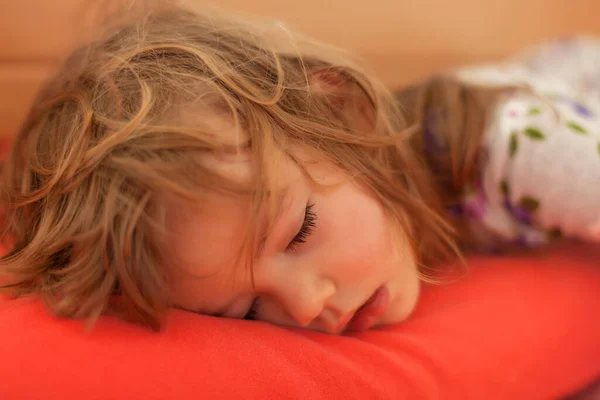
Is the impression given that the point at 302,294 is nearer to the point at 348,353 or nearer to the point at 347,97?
the point at 348,353

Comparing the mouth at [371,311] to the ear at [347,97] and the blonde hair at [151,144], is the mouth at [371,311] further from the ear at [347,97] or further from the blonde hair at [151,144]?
the ear at [347,97]

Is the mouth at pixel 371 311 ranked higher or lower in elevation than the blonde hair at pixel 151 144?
lower

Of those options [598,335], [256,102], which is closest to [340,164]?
[256,102]

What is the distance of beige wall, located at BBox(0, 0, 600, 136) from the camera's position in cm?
119

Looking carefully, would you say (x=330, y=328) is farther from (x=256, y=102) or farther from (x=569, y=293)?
(x=569, y=293)

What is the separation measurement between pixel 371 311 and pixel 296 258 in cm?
12

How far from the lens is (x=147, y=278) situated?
1.95ft

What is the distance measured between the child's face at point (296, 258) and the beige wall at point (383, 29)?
629 mm

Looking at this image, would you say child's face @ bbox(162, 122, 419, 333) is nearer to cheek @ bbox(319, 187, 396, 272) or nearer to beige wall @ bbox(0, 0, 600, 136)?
cheek @ bbox(319, 187, 396, 272)

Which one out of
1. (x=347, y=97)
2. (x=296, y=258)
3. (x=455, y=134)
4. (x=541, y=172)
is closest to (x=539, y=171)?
(x=541, y=172)

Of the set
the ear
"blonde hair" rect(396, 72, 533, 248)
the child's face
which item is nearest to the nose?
the child's face

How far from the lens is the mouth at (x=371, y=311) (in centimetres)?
69

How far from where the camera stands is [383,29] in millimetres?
1465

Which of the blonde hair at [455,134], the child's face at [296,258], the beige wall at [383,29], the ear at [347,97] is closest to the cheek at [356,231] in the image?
the child's face at [296,258]
